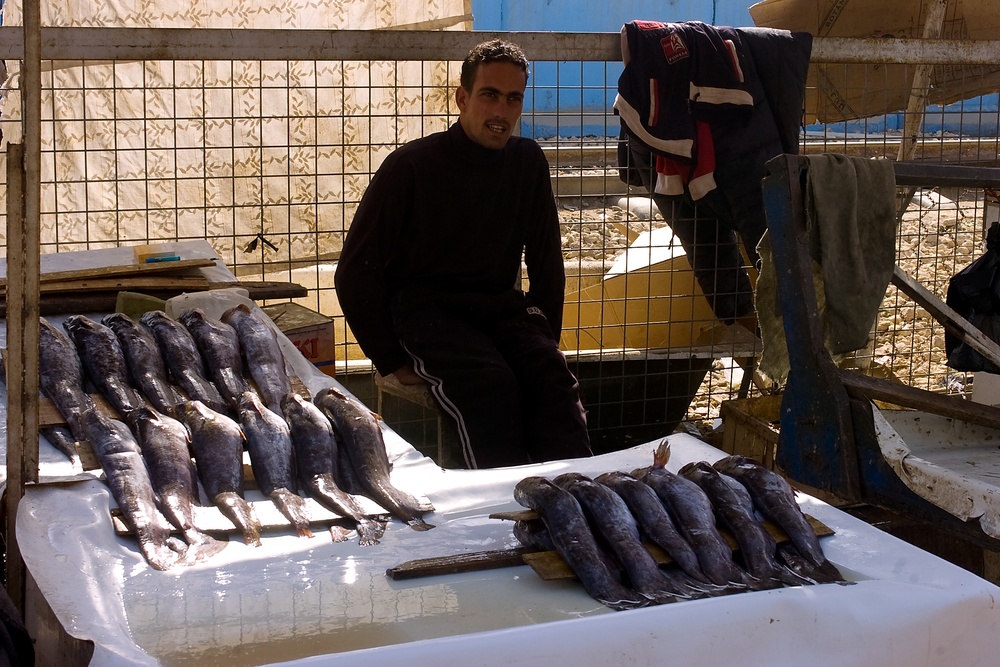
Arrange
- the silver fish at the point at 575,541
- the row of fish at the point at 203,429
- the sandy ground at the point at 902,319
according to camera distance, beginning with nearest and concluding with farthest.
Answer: the silver fish at the point at 575,541, the row of fish at the point at 203,429, the sandy ground at the point at 902,319

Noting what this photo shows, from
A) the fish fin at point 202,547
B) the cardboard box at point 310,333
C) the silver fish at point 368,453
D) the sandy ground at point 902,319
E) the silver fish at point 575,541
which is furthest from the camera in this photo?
the sandy ground at point 902,319

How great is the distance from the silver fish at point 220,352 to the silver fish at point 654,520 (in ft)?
5.19

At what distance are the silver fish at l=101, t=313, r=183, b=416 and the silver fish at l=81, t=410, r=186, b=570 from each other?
0.32 m

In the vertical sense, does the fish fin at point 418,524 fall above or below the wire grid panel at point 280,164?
below

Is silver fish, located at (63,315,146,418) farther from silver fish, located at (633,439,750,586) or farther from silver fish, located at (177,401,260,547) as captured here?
silver fish, located at (633,439,750,586)

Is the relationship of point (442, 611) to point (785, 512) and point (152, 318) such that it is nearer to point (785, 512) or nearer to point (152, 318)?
point (785, 512)

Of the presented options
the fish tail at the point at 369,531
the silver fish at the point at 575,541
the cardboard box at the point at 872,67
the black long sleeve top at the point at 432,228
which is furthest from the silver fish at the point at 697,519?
the cardboard box at the point at 872,67

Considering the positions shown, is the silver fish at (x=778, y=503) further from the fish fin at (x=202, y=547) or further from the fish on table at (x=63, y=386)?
the fish on table at (x=63, y=386)

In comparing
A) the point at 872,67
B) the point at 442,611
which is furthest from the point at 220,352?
the point at 872,67

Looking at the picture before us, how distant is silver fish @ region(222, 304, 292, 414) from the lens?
12.5 ft

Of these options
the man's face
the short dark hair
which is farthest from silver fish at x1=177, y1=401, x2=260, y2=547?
the short dark hair

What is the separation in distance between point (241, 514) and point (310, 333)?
2.00 metres

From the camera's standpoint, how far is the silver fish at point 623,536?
7.89ft

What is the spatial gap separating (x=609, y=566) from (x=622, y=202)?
10.4 metres
